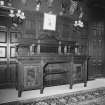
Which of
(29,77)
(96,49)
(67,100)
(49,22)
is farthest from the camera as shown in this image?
(96,49)

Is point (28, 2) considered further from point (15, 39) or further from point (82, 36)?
point (82, 36)

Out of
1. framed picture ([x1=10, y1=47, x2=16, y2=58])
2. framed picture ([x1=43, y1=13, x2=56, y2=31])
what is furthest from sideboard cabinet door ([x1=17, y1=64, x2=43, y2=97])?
framed picture ([x1=43, y1=13, x2=56, y2=31])

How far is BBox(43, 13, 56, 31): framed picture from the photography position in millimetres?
4180

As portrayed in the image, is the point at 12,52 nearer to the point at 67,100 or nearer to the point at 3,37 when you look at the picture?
the point at 3,37

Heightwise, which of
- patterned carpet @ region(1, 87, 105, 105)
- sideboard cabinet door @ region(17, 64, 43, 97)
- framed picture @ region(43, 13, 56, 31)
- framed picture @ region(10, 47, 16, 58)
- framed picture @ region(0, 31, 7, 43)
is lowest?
patterned carpet @ region(1, 87, 105, 105)

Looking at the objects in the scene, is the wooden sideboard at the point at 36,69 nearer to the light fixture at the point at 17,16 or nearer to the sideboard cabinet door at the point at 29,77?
A: the sideboard cabinet door at the point at 29,77

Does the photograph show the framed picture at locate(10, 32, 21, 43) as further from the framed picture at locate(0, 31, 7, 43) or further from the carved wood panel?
the carved wood panel

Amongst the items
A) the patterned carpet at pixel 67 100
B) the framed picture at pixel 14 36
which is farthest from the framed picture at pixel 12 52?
the patterned carpet at pixel 67 100

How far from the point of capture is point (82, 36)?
4859 millimetres

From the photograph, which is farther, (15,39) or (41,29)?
(41,29)

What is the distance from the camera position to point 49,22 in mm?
4234

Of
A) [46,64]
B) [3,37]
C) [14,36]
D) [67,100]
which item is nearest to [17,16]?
[14,36]

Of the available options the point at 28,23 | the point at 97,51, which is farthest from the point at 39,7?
the point at 97,51

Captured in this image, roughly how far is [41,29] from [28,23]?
0.48m
